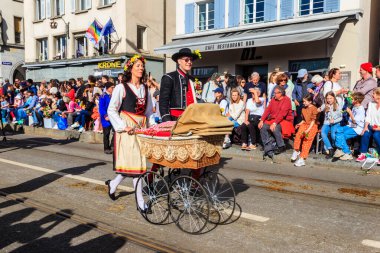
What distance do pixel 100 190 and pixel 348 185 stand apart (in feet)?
14.8

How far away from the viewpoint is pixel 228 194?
6176 millimetres

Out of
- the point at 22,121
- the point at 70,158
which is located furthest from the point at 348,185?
the point at 22,121

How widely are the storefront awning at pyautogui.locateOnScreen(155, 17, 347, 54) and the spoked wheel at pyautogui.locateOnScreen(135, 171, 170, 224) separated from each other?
1259cm

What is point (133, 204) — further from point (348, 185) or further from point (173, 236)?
point (348, 185)

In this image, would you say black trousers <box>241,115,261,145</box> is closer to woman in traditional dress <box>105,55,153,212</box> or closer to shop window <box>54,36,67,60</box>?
woman in traditional dress <box>105,55,153,212</box>

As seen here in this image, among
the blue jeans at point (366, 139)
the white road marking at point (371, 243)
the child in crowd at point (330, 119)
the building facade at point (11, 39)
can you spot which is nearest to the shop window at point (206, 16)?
the child in crowd at point (330, 119)

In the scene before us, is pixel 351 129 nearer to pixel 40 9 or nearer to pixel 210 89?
pixel 210 89

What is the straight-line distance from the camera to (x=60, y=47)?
3250 cm

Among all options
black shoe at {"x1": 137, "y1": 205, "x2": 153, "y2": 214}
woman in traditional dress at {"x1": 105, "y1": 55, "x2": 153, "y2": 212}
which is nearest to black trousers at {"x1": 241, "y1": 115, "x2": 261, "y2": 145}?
woman in traditional dress at {"x1": 105, "y1": 55, "x2": 153, "y2": 212}

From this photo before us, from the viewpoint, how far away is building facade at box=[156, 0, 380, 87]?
55.0ft

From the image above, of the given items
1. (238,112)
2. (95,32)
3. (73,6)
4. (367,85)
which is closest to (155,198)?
(238,112)

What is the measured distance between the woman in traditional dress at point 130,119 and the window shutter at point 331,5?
1417 cm

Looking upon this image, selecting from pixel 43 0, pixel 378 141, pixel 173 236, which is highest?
pixel 43 0

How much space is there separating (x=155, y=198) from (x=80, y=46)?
90.9 ft
